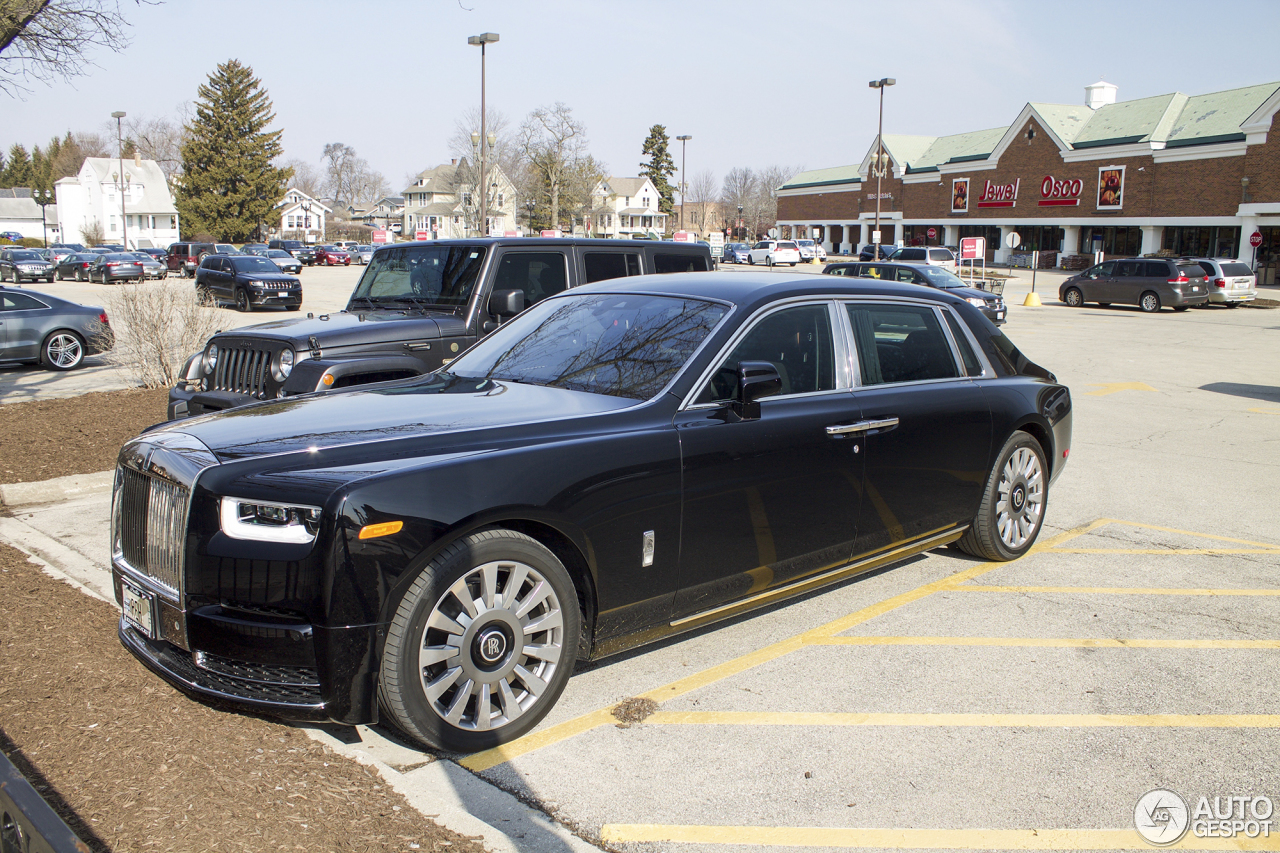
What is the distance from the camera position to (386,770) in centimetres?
339

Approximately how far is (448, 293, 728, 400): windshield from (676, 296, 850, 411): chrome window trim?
4.6 inches

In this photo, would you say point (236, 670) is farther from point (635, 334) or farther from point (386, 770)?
point (635, 334)

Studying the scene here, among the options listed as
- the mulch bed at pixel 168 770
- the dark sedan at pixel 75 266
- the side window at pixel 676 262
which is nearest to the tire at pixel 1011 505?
the mulch bed at pixel 168 770

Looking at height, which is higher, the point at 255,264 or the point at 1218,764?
the point at 255,264

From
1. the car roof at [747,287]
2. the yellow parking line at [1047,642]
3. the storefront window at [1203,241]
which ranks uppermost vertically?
the storefront window at [1203,241]

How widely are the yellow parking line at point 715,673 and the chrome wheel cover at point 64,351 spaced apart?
14.9m

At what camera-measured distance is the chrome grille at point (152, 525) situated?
11.0 feet

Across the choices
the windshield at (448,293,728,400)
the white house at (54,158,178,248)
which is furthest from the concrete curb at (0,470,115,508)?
the white house at (54,158,178,248)

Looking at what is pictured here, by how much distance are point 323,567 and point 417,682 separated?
535 mm

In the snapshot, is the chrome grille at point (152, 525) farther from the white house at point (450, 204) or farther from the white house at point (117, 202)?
the white house at point (117, 202)

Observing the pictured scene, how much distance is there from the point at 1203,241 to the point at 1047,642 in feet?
180

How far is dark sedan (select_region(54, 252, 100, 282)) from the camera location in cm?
4506

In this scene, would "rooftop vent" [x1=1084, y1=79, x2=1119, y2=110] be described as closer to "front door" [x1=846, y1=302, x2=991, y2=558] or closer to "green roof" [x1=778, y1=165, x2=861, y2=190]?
"green roof" [x1=778, y1=165, x2=861, y2=190]

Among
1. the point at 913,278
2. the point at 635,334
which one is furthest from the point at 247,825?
the point at 913,278
